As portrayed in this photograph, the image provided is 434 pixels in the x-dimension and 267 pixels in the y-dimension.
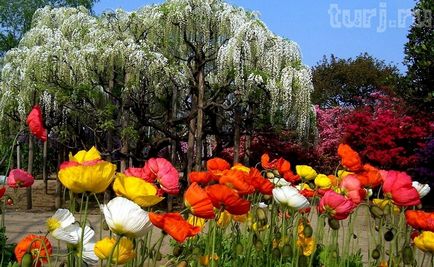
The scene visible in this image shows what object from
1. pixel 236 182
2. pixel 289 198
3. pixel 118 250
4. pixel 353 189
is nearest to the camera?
pixel 118 250

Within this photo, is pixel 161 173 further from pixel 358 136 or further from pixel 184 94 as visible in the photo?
pixel 358 136

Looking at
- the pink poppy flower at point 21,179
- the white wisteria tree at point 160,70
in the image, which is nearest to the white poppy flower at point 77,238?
the pink poppy flower at point 21,179

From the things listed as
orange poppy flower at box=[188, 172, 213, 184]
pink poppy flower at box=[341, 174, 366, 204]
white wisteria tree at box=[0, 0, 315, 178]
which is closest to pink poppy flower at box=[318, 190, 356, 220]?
pink poppy flower at box=[341, 174, 366, 204]

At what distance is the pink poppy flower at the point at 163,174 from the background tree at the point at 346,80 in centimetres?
2277

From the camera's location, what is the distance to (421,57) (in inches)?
320

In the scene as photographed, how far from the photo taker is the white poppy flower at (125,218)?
1004 millimetres

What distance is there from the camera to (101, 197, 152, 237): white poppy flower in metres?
1.00

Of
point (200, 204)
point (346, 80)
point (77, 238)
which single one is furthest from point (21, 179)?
point (346, 80)

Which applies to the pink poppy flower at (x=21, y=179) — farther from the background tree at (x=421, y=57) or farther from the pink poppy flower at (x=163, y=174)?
the background tree at (x=421, y=57)

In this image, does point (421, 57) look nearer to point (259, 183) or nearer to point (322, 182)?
point (322, 182)

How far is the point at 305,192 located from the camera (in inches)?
86.4

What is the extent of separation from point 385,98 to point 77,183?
13286 mm

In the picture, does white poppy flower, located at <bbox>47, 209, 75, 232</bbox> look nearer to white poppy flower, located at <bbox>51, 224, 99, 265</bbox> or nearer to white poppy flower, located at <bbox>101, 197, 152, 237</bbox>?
white poppy flower, located at <bbox>51, 224, 99, 265</bbox>

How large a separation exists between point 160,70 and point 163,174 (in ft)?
27.9
